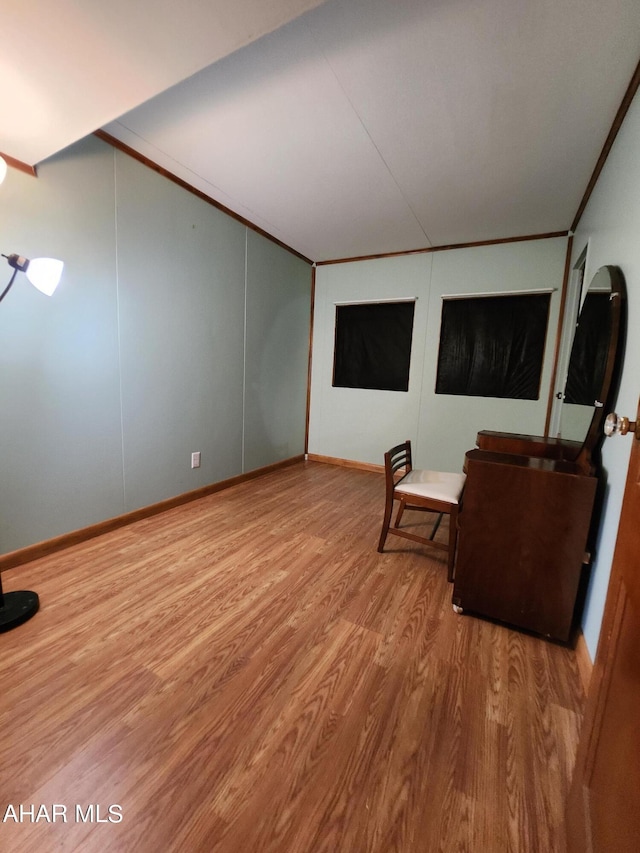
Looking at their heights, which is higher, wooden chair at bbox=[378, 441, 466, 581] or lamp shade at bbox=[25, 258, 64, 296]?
lamp shade at bbox=[25, 258, 64, 296]

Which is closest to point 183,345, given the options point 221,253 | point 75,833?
point 221,253

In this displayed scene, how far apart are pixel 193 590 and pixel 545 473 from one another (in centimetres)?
176

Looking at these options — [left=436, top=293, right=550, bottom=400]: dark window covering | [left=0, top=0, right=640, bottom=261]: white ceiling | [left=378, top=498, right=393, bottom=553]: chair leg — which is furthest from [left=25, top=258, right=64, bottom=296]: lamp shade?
[left=436, top=293, right=550, bottom=400]: dark window covering

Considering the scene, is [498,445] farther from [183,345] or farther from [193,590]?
[183,345]

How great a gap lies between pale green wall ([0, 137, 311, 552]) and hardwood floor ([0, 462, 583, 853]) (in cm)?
56

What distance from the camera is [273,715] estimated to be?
3.72 ft

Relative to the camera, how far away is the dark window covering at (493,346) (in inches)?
127

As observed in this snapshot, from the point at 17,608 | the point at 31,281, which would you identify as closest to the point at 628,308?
the point at 31,281

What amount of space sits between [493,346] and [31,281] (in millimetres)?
3502

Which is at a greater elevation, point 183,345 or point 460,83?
point 460,83

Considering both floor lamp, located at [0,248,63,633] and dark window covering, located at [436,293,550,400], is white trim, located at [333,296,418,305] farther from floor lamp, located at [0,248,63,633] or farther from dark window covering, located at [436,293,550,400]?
floor lamp, located at [0,248,63,633]

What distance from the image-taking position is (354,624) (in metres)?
1.57

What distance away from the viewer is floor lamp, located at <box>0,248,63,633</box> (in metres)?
1.39

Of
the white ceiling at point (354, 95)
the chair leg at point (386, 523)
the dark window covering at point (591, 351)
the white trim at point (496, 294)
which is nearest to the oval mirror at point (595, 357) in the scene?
the dark window covering at point (591, 351)
